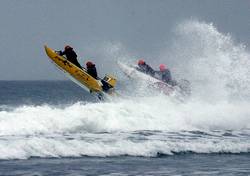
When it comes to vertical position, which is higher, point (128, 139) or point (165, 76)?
point (165, 76)

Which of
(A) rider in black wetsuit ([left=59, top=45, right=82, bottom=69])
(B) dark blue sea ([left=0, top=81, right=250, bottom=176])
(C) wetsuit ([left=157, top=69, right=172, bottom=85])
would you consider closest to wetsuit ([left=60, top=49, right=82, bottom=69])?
(A) rider in black wetsuit ([left=59, top=45, right=82, bottom=69])

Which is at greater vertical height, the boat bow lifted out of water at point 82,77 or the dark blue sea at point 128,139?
the boat bow lifted out of water at point 82,77

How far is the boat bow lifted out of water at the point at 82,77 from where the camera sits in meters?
33.4

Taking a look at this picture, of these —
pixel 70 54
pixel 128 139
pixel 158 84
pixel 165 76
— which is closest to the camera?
pixel 128 139

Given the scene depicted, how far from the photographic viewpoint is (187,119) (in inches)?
1253

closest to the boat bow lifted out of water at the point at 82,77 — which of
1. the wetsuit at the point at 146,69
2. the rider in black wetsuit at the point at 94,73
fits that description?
the rider in black wetsuit at the point at 94,73

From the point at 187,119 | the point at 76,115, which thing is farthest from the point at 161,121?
the point at 76,115

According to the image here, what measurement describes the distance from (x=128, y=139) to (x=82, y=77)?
31.5ft

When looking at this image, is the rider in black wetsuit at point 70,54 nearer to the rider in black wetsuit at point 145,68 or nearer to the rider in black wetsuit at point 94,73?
the rider in black wetsuit at point 94,73

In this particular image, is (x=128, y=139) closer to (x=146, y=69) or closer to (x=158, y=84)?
(x=158, y=84)

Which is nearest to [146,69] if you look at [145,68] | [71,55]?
[145,68]

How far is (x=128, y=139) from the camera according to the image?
81.0ft

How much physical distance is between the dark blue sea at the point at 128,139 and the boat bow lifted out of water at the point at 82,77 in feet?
2.38

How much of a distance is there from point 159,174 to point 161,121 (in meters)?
11.6
